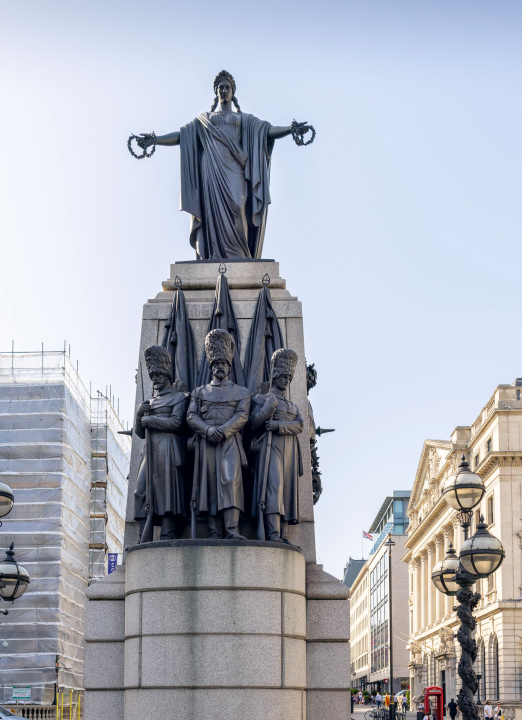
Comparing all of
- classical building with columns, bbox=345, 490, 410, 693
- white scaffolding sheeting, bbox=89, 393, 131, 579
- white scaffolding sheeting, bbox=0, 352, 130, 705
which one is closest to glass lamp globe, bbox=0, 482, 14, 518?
white scaffolding sheeting, bbox=0, 352, 130, 705

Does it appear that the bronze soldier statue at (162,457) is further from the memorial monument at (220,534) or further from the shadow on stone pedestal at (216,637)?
the shadow on stone pedestal at (216,637)

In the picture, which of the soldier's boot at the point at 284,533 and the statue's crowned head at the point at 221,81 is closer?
the soldier's boot at the point at 284,533

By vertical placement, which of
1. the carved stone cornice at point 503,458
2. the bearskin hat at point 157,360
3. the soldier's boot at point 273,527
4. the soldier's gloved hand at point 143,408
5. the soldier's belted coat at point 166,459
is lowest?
the soldier's boot at point 273,527

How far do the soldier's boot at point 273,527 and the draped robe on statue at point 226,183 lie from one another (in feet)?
13.6

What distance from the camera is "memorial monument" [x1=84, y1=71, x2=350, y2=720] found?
10922mm

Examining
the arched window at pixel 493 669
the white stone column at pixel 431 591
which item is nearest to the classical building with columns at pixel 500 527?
the arched window at pixel 493 669

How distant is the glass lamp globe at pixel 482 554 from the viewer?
48.3 ft

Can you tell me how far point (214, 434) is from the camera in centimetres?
1154

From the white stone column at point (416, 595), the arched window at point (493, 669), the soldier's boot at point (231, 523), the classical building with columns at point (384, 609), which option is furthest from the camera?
the classical building with columns at point (384, 609)

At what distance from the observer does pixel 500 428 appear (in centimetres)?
6588

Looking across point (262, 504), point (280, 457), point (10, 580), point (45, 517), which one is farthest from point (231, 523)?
point (45, 517)

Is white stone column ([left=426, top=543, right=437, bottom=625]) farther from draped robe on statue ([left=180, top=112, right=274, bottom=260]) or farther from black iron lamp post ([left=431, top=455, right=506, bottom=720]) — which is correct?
draped robe on statue ([left=180, top=112, right=274, bottom=260])

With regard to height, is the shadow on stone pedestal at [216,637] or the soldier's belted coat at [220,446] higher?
the soldier's belted coat at [220,446]

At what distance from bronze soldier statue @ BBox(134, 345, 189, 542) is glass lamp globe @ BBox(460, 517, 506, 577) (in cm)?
491
